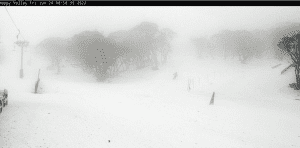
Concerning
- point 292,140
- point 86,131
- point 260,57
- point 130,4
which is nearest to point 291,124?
point 292,140

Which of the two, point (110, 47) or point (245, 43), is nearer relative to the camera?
point (110, 47)

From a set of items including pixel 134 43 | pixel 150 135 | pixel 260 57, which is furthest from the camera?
pixel 260 57

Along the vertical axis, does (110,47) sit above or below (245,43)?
below

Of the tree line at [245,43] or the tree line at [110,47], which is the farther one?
the tree line at [245,43]

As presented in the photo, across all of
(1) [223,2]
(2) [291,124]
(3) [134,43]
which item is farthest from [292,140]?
(3) [134,43]

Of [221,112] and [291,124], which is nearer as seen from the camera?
[291,124]

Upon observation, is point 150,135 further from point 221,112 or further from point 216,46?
point 216,46

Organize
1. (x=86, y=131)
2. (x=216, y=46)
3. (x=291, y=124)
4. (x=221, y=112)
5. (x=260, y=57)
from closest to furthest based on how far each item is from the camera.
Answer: (x=86, y=131) < (x=291, y=124) < (x=221, y=112) < (x=260, y=57) < (x=216, y=46)

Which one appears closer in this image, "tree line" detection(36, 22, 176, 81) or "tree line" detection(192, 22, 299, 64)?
"tree line" detection(36, 22, 176, 81)

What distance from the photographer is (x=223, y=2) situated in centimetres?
319

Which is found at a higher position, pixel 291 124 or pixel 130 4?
pixel 130 4

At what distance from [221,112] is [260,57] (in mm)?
49859

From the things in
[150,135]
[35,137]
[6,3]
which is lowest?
[150,135]

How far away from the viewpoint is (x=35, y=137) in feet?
24.2
